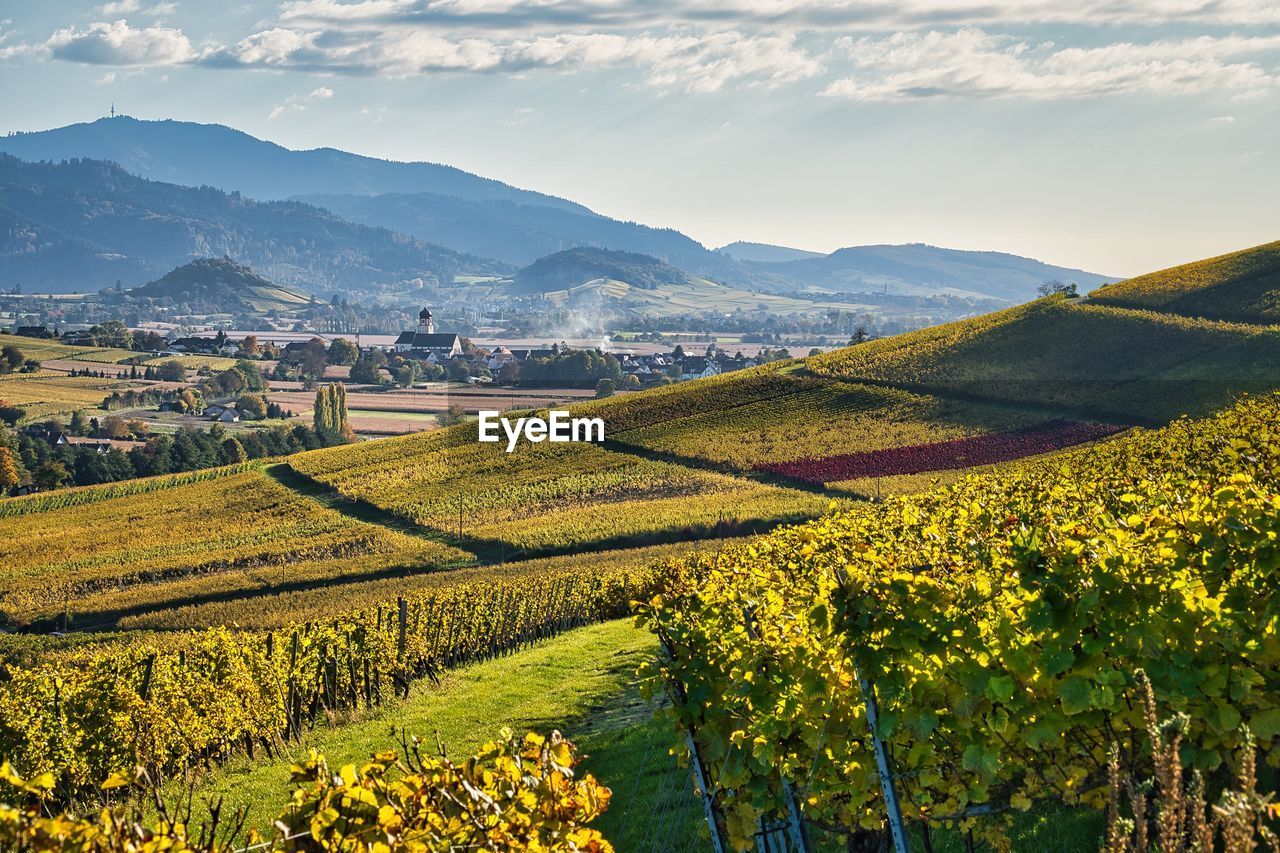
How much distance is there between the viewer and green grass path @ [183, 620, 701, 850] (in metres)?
15.3

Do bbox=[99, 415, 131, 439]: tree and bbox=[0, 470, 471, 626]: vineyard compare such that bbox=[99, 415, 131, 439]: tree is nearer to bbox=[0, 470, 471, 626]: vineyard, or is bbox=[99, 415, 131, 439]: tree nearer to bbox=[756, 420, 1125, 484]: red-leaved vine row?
bbox=[0, 470, 471, 626]: vineyard

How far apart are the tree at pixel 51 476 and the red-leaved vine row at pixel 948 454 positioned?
5350 centimetres

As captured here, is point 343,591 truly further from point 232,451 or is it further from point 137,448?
point 232,451

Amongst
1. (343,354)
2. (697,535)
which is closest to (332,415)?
(697,535)

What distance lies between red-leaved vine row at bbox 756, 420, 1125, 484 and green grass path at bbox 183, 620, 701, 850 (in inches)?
1111

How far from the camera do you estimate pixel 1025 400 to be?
6481cm

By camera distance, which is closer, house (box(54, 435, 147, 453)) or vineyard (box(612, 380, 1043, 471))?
vineyard (box(612, 380, 1043, 471))

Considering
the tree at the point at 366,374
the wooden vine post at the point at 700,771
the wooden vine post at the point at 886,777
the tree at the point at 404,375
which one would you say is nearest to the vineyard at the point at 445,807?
the wooden vine post at the point at 886,777

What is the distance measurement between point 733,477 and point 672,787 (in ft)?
149

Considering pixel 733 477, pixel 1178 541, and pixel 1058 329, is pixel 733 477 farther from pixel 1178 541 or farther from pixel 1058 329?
pixel 1178 541

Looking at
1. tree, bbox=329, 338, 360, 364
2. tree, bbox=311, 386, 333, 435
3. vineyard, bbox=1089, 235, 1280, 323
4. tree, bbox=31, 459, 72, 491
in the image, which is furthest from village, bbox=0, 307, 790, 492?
vineyard, bbox=1089, 235, 1280, 323

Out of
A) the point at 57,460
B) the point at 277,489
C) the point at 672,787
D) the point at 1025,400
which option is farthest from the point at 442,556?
the point at 57,460

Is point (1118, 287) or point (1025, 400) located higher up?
point (1118, 287)

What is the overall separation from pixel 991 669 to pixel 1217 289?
249 ft
